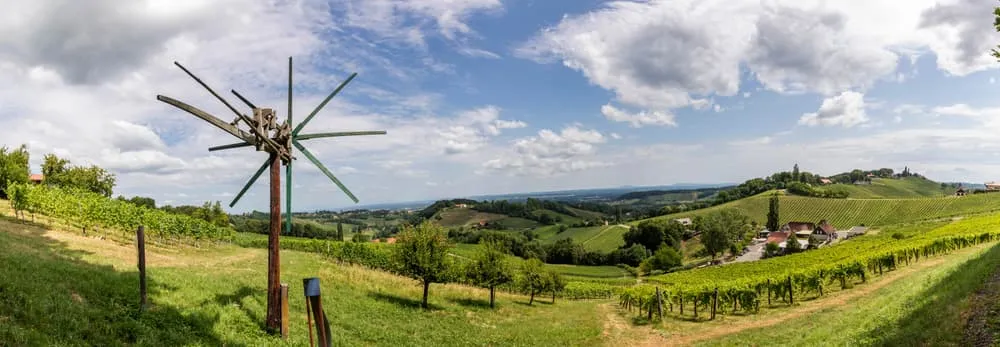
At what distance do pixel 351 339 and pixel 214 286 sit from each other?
24.8 ft

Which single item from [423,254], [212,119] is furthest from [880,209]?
[212,119]

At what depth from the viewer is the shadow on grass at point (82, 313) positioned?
1148cm

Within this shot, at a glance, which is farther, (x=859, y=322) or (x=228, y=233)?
(x=228, y=233)

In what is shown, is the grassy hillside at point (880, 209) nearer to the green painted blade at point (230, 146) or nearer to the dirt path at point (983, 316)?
the dirt path at point (983, 316)

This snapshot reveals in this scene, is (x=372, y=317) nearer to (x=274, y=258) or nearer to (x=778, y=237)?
(x=274, y=258)

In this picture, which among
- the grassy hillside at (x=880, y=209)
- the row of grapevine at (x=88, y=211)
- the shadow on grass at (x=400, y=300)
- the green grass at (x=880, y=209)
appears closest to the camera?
the shadow on grass at (x=400, y=300)

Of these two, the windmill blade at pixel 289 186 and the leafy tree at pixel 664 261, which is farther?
the leafy tree at pixel 664 261

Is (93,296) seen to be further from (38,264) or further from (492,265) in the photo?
(492,265)

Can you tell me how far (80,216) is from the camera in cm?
4409

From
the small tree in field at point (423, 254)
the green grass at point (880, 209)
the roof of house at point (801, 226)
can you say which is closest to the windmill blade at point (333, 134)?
the small tree in field at point (423, 254)

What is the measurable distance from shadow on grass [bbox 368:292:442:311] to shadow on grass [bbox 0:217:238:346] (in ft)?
60.2

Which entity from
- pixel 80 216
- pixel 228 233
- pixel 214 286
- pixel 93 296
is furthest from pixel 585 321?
pixel 228 233

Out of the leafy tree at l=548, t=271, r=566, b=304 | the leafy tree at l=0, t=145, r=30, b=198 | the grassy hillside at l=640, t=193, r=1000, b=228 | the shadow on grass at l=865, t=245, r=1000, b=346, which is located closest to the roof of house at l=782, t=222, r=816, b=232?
the grassy hillside at l=640, t=193, r=1000, b=228

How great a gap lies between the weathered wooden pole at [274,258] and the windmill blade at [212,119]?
1.64m
